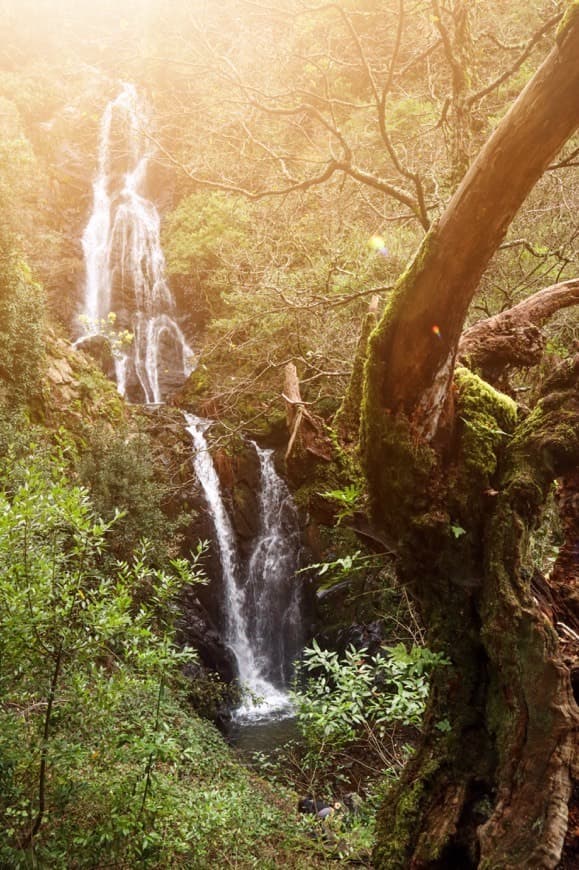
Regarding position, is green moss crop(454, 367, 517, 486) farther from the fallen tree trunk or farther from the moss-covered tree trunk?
the fallen tree trunk

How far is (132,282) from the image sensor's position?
20906mm

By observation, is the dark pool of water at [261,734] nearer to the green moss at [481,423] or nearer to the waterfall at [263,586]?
the waterfall at [263,586]

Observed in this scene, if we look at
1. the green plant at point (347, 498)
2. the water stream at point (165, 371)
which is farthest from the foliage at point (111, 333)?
the green plant at point (347, 498)

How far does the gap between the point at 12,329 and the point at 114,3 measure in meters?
24.5

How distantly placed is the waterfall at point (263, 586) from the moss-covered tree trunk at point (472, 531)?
10.2 meters

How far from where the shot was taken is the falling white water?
1891cm

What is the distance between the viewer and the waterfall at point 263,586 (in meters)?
12.6

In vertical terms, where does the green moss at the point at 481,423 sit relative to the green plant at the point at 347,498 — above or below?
above

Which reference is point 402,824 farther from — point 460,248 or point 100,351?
point 100,351

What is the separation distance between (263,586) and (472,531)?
11.4 metres

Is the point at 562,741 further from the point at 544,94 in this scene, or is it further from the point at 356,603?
the point at 356,603

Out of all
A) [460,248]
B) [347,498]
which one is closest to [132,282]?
[347,498]

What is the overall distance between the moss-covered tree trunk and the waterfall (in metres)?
10.2

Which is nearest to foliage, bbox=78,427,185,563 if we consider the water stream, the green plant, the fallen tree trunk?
the water stream
